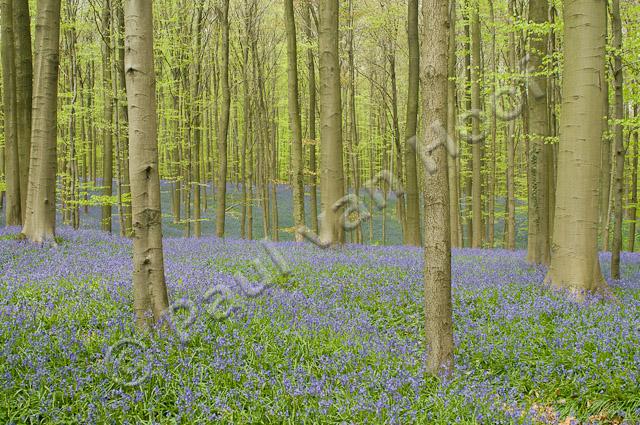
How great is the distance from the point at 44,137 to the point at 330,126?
6.54m

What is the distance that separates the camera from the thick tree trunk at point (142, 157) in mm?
5340

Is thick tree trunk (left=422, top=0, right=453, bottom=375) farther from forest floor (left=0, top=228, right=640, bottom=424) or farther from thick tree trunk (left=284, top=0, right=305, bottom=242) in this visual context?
thick tree trunk (left=284, top=0, right=305, bottom=242)

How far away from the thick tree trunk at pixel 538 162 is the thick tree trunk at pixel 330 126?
467cm

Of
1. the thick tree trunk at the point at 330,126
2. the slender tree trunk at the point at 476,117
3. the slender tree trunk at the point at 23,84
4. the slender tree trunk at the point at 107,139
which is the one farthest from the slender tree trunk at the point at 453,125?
the slender tree trunk at the point at 23,84

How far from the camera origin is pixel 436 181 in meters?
4.59

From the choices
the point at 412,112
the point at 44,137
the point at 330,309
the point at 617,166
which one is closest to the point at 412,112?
the point at 412,112

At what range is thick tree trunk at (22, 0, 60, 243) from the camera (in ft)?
33.5

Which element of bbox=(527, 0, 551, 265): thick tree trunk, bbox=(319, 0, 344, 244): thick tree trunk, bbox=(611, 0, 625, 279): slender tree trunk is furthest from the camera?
bbox=(319, 0, 344, 244): thick tree trunk

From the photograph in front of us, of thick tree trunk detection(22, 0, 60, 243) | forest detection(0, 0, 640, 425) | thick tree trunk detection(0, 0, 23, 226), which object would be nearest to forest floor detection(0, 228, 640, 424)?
forest detection(0, 0, 640, 425)

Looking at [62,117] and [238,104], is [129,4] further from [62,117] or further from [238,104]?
[238,104]

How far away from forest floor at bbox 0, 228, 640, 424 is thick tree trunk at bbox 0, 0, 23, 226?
668cm

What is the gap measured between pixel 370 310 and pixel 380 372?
7.69 ft

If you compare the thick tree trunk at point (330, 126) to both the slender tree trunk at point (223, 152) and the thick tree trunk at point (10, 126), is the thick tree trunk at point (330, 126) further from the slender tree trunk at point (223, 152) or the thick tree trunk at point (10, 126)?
the thick tree trunk at point (10, 126)

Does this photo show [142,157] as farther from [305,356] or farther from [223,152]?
[223,152]
